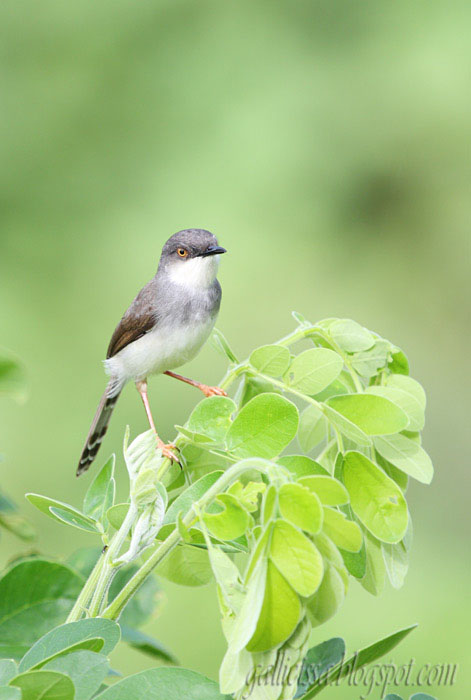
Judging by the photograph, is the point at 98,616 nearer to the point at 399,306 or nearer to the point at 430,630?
the point at 430,630

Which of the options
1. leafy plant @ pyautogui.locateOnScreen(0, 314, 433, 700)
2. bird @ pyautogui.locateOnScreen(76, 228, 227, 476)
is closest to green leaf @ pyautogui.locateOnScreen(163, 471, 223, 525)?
leafy plant @ pyautogui.locateOnScreen(0, 314, 433, 700)

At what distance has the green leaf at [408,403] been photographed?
4.88 ft

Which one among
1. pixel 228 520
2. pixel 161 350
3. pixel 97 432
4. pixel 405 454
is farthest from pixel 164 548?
pixel 97 432

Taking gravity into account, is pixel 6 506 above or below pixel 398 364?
below

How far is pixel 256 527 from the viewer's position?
1.08 m

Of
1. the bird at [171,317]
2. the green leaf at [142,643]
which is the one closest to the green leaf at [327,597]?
the green leaf at [142,643]

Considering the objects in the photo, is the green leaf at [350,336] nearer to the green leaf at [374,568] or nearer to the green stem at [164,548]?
the green leaf at [374,568]

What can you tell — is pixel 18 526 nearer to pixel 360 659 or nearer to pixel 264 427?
pixel 264 427

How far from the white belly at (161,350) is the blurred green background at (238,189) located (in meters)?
3.71

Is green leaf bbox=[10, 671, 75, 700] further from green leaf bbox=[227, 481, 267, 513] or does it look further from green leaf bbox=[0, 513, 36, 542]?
green leaf bbox=[0, 513, 36, 542]

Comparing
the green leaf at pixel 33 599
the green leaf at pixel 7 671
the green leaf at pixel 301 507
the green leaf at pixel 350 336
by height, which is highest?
the green leaf at pixel 350 336

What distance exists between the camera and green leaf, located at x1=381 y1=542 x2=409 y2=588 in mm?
1354

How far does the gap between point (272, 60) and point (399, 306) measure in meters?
3.91

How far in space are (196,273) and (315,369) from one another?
1409mm
